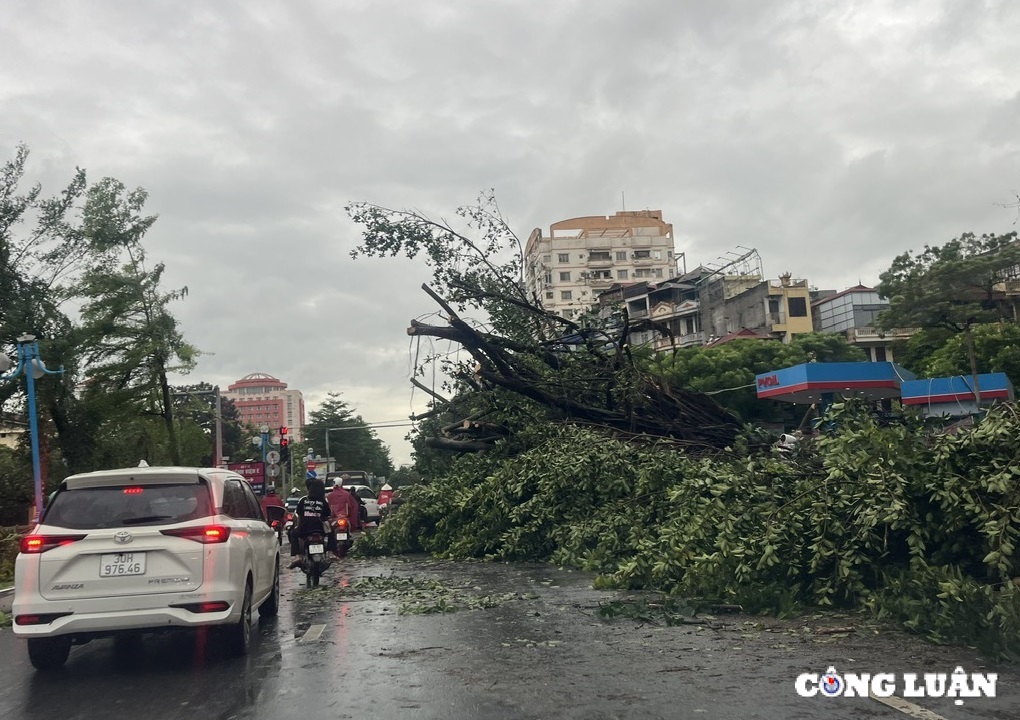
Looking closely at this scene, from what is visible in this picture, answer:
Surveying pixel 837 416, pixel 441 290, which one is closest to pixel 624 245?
pixel 441 290

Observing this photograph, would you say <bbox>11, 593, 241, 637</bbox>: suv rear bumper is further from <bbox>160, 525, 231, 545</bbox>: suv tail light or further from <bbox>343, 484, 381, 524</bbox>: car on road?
<bbox>343, 484, 381, 524</bbox>: car on road

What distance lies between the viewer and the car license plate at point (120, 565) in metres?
7.37

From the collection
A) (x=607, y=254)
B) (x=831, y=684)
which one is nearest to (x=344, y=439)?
(x=607, y=254)

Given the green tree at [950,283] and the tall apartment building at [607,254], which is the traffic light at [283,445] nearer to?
the green tree at [950,283]

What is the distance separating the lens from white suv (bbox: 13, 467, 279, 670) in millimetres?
7305

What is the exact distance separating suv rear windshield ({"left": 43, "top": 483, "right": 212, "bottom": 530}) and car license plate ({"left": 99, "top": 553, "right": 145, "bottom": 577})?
0.27 m

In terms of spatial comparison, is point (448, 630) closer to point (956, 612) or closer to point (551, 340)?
point (956, 612)

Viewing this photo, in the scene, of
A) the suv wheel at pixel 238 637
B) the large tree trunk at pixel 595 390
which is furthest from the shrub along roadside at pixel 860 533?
the suv wheel at pixel 238 637

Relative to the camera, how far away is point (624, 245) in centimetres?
12100

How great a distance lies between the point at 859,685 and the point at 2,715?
5.73m

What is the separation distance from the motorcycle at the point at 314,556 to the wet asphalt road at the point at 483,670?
9.25 ft

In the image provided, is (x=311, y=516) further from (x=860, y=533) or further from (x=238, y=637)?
(x=860, y=533)

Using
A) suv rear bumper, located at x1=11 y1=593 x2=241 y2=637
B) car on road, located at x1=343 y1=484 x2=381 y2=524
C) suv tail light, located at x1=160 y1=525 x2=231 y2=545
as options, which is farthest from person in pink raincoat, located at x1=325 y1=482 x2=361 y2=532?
car on road, located at x1=343 y1=484 x2=381 y2=524

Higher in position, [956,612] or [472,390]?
[472,390]
